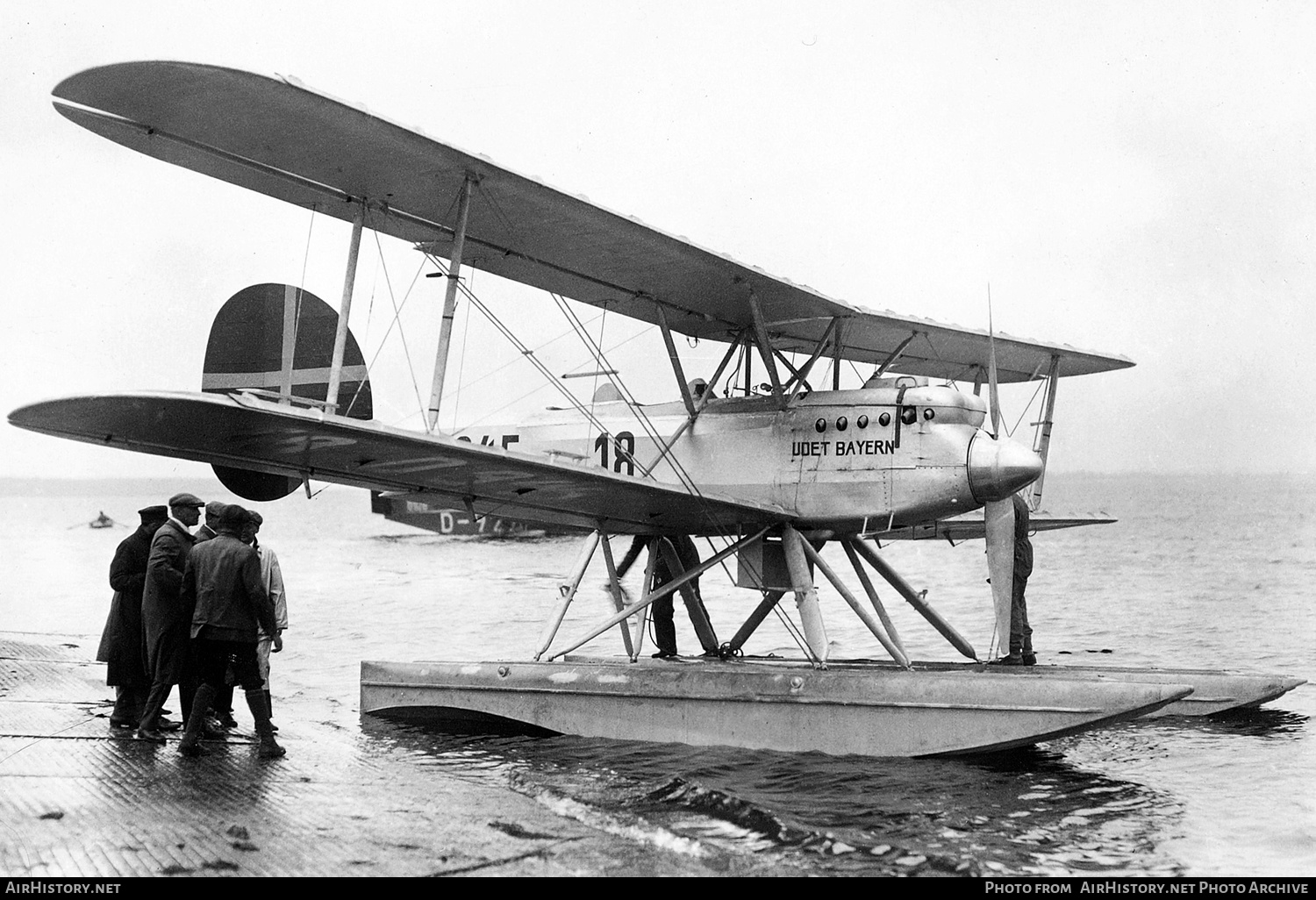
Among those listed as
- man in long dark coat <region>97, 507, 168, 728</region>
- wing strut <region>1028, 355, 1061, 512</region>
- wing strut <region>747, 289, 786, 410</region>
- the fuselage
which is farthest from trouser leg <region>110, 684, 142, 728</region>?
wing strut <region>1028, 355, 1061, 512</region>

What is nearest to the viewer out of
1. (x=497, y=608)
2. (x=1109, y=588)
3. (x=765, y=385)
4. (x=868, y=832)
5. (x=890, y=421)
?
(x=868, y=832)

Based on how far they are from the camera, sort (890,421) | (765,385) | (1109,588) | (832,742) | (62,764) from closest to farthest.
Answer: (62,764) < (832,742) < (890,421) < (765,385) < (1109,588)

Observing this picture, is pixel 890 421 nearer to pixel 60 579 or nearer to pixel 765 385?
pixel 765 385

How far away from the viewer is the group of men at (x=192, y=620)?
8039 mm

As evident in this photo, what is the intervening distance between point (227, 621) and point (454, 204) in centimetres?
375

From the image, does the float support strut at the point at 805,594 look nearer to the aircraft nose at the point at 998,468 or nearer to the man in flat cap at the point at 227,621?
the aircraft nose at the point at 998,468

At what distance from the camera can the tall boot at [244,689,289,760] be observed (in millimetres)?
8117

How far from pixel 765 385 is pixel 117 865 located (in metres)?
7.83

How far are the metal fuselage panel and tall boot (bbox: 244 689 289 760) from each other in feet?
10.7

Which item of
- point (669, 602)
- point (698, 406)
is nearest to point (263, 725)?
point (669, 602)

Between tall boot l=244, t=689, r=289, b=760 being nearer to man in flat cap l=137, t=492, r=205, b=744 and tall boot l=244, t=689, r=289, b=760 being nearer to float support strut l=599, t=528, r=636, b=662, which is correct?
man in flat cap l=137, t=492, r=205, b=744

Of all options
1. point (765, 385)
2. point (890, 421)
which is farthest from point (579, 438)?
point (890, 421)

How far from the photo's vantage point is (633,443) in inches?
476

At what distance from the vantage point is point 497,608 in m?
26.3
